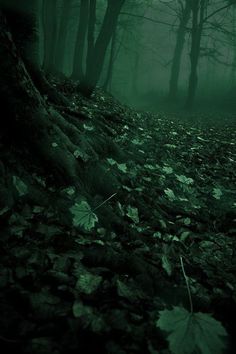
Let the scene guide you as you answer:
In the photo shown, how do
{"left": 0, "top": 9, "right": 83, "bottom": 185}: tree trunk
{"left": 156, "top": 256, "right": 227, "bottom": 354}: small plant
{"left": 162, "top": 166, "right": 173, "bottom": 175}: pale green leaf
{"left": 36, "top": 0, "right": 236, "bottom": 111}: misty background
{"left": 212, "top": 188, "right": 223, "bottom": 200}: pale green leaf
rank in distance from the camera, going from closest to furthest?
{"left": 156, "top": 256, "right": 227, "bottom": 354}: small plant < {"left": 0, "top": 9, "right": 83, "bottom": 185}: tree trunk < {"left": 212, "top": 188, "right": 223, "bottom": 200}: pale green leaf < {"left": 162, "top": 166, "right": 173, "bottom": 175}: pale green leaf < {"left": 36, "top": 0, "right": 236, "bottom": 111}: misty background

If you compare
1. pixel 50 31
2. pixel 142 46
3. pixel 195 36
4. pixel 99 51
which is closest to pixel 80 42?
pixel 50 31

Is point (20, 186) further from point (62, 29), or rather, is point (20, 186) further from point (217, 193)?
point (62, 29)

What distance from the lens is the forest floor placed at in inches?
51.3

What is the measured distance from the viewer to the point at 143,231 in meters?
2.32

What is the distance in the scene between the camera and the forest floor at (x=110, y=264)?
1.30 meters

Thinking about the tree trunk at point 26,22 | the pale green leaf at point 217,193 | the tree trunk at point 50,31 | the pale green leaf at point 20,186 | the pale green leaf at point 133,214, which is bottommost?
the pale green leaf at point 217,193

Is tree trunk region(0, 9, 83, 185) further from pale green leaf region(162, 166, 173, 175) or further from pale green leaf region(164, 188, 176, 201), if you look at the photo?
pale green leaf region(162, 166, 173, 175)

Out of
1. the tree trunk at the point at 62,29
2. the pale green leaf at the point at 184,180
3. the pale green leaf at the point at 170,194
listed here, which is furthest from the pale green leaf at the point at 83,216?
the tree trunk at the point at 62,29

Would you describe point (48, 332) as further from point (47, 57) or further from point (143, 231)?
point (47, 57)

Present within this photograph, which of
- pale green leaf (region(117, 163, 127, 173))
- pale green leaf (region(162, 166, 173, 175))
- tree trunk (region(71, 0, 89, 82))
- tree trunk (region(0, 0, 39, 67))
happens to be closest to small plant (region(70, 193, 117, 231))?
pale green leaf (region(117, 163, 127, 173))

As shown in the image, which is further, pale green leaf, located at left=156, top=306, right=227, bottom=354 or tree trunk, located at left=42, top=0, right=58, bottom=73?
tree trunk, located at left=42, top=0, right=58, bottom=73

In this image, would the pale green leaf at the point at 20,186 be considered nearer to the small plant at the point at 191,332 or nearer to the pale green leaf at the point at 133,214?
the pale green leaf at the point at 133,214

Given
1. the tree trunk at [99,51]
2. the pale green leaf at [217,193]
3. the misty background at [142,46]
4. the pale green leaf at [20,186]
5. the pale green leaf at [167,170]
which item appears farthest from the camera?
the misty background at [142,46]

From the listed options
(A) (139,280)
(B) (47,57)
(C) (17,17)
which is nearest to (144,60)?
(B) (47,57)
